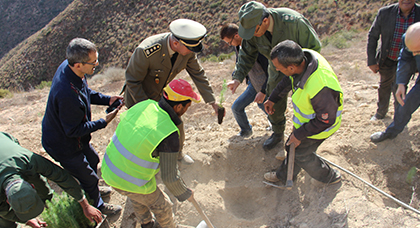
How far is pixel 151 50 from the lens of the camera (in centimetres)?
280

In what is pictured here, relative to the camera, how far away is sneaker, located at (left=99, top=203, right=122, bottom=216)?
2967 mm

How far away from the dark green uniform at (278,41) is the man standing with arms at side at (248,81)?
0.52 feet

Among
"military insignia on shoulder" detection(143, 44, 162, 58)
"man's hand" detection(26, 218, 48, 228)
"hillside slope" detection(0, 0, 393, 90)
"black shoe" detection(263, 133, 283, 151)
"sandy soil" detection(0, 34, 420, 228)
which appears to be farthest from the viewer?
"hillside slope" detection(0, 0, 393, 90)

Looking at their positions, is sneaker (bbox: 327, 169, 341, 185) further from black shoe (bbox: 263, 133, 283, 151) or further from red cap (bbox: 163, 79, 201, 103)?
red cap (bbox: 163, 79, 201, 103)

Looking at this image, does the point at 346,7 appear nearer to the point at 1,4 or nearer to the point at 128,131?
the point at 128,131

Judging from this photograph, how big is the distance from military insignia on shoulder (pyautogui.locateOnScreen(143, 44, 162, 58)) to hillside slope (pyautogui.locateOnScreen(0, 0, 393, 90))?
14.8m

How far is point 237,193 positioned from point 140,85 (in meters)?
1.89

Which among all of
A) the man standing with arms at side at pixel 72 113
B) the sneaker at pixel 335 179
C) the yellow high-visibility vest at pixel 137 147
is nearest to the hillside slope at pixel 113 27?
the sneaker at pixel 335 179

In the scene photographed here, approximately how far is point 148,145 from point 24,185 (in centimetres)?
96

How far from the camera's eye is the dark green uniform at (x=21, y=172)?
1900 millimetres

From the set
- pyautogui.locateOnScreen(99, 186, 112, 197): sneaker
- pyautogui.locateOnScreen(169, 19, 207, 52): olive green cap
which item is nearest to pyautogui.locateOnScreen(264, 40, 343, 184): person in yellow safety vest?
pyautogui.locateOnScreen(169, 19, 207, 52): olive green cap

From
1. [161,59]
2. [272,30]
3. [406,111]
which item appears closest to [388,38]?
[406,111]

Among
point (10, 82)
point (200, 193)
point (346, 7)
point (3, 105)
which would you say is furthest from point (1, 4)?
point (200, 193)

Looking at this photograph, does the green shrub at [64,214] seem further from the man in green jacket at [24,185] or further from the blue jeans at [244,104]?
the blue jeans at [244,104]
